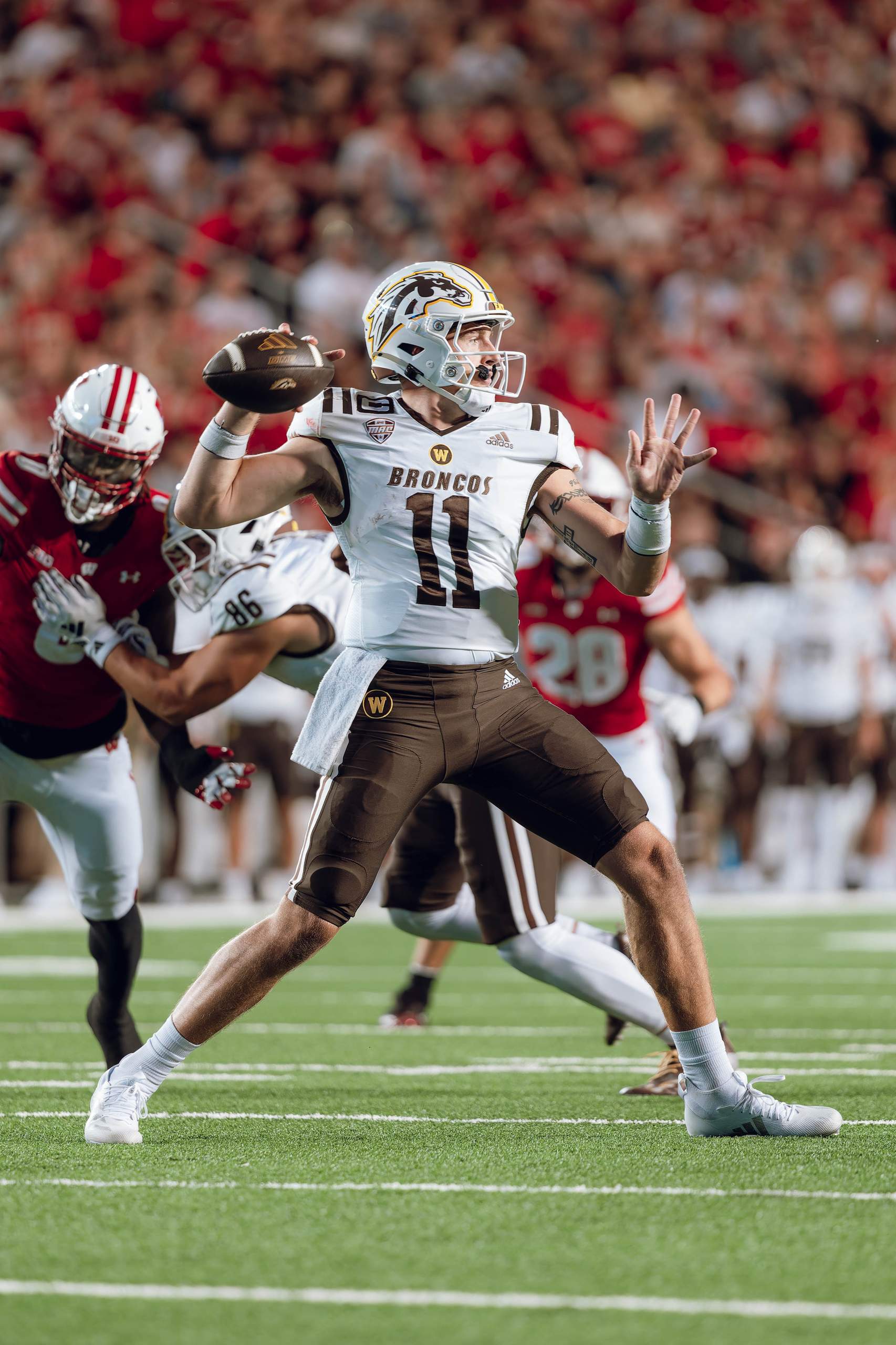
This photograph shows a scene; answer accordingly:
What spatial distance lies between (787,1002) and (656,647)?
1715 mm

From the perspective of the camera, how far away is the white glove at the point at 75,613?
484 cm

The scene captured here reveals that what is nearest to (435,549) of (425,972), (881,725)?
(425,972)

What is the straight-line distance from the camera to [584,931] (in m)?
5.19

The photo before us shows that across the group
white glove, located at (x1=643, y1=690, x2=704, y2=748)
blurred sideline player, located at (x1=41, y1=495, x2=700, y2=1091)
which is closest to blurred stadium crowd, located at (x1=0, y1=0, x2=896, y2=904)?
white glove, located at (x1=643, y1=690, x2=704, y2=748)

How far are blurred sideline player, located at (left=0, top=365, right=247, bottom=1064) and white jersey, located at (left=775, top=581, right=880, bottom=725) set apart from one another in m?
7.58

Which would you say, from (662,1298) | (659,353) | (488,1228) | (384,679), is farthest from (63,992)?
(659,353)

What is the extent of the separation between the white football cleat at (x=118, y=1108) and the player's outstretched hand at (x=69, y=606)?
117 centimetres

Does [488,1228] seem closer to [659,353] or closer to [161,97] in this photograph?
[659,353]

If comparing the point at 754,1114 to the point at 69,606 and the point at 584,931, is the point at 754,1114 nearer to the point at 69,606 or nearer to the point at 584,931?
the point at 584,931

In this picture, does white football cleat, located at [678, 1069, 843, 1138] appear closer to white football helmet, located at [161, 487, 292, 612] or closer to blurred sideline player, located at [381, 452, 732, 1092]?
blurred sideline player, located at [381, 452, 732, 1092]

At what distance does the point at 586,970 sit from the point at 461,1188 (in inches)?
60.4

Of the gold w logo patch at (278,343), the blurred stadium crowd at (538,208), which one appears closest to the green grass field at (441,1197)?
the gold w logo patch at (278,343)

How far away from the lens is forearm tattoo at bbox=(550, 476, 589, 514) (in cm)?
421

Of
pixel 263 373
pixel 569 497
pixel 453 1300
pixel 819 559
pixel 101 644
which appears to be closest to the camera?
pixel 453 1300
